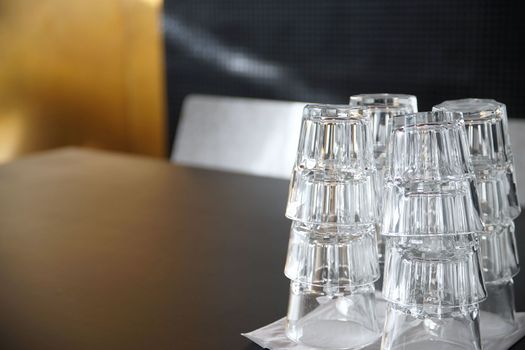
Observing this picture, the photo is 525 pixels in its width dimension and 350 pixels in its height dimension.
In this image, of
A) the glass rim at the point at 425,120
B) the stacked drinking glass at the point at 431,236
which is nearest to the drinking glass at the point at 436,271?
the stacked drinking glass at the point at 431,236

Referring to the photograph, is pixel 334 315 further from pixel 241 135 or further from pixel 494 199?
pixel 241 135

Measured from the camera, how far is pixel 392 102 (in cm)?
102

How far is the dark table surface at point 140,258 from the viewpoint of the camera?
3.28ft

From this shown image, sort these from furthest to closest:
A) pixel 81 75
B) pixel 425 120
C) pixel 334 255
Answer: pixel 81 75 → pixel 334 255 → pixel 425 120

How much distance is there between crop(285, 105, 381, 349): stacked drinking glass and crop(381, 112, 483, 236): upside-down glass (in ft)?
0.27

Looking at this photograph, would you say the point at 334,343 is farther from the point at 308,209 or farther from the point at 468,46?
the point at 468,46

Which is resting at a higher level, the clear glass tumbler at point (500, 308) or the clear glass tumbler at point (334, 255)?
the clear glass tumbler at point (334, 255)

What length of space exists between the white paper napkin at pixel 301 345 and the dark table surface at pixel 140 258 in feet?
0.05

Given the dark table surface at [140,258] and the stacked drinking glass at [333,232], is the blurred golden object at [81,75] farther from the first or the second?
the stacked drinking glass at [333,232]

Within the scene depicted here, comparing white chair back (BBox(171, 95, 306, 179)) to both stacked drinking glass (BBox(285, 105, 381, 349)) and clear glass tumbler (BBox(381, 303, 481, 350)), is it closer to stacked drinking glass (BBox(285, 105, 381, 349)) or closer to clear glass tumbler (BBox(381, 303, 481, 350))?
stacked drinking glass (BBox(285, 105, 381, 349))

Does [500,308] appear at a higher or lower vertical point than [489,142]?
lower

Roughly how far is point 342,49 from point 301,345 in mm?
2677

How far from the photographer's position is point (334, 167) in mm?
878

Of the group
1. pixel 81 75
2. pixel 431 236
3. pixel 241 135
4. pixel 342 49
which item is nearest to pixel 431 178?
pixel 431 236
